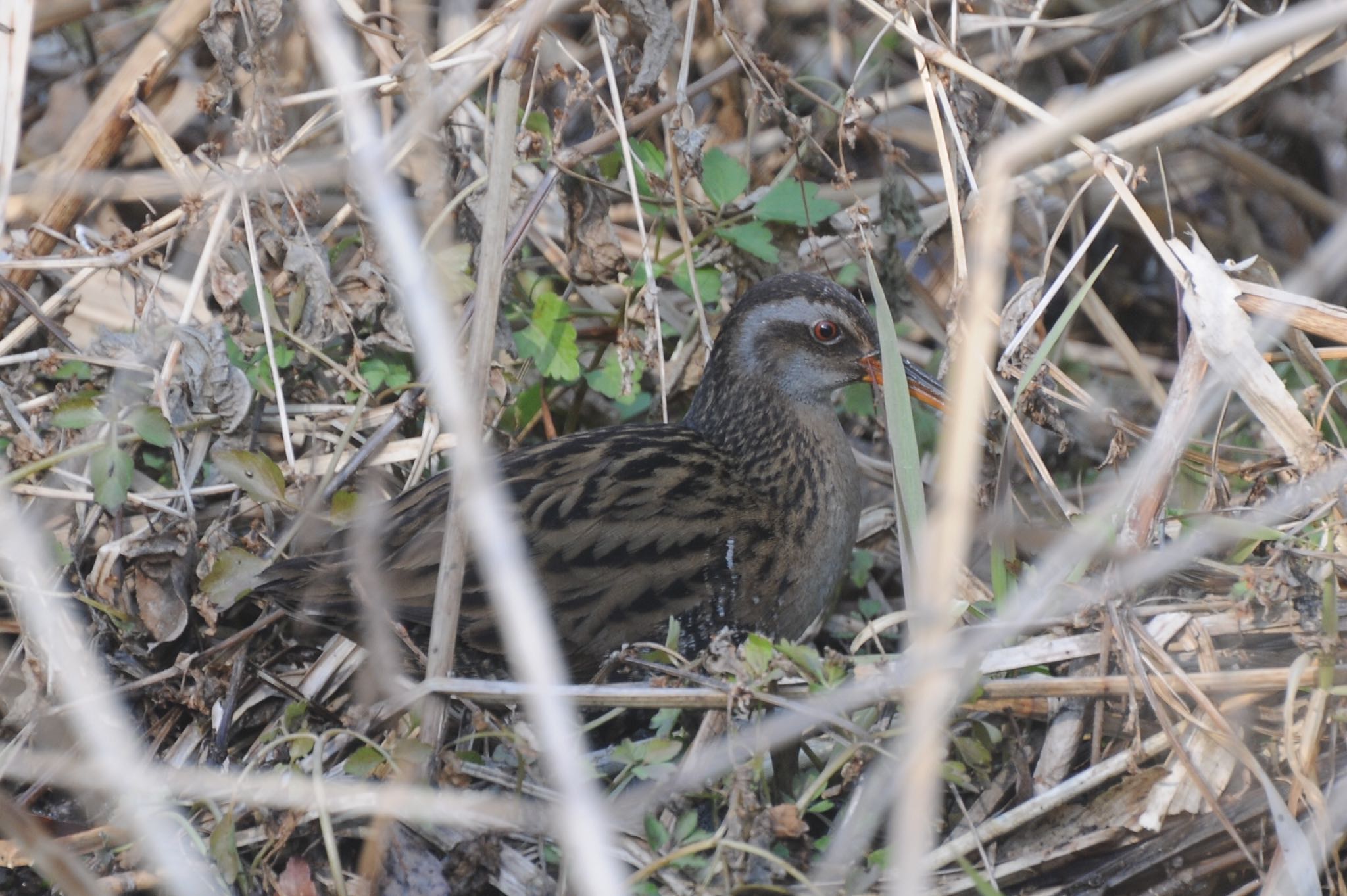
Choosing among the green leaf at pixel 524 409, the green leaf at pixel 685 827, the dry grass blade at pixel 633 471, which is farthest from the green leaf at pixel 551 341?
the green leaf at pixel 685 827

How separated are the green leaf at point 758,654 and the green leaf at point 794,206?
50.2 inches

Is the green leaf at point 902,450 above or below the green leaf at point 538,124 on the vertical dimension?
below

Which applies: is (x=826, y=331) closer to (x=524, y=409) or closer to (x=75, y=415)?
(x=524, y=409)

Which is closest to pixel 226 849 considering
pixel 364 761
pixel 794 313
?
pixel 364 761

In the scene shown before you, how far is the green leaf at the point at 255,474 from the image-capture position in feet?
9.71

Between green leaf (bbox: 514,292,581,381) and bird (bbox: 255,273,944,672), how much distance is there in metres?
0.26

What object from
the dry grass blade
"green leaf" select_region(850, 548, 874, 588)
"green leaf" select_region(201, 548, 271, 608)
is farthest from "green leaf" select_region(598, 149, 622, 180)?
"green leaf" select_region(201, 548, 271, 608)

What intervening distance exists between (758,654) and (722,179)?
1416 millimetres

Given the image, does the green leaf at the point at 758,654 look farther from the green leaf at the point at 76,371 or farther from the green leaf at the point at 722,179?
the green leaf at the point at 76,371

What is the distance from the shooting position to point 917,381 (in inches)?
124

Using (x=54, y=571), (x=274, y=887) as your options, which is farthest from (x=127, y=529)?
(x=274, y=887)

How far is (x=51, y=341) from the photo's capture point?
333cm

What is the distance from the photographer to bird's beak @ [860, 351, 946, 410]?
310 cm

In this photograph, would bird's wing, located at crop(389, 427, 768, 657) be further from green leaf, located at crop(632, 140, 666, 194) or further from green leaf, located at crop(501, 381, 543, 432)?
green leaf, located at crop(632, 140, 666, 194)
